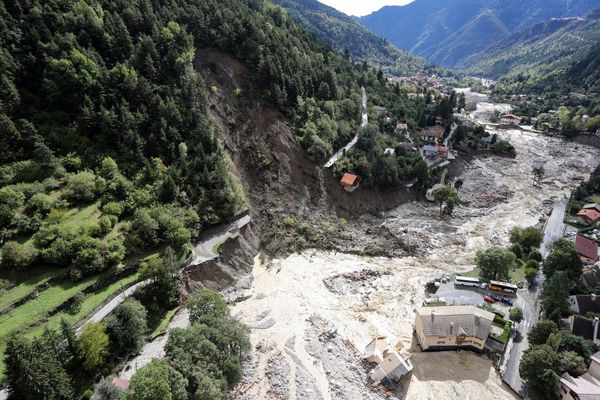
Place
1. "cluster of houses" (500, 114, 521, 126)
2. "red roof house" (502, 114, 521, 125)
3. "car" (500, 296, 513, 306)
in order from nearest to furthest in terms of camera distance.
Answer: "car" (500, 296, 513, 306) < "cluster of houses" (500, 114, 521, 126) < "red roof house" (502, 114, 521, 125)

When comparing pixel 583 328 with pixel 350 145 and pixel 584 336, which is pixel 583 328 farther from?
pixel 350 145

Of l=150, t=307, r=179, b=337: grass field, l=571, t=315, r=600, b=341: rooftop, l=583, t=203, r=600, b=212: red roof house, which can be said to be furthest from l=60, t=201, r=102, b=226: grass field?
l=583, t=203, r=600, b=212: red roof house

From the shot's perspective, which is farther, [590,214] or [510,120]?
[510,120]

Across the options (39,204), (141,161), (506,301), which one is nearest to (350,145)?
(141,161)

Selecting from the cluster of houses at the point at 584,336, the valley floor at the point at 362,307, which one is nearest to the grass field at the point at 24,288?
the valley floor at the point at 362,307

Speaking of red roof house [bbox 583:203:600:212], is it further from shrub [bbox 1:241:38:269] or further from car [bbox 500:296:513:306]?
shrub [bbox 1:241:38:269]

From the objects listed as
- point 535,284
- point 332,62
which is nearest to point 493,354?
point 535,284
